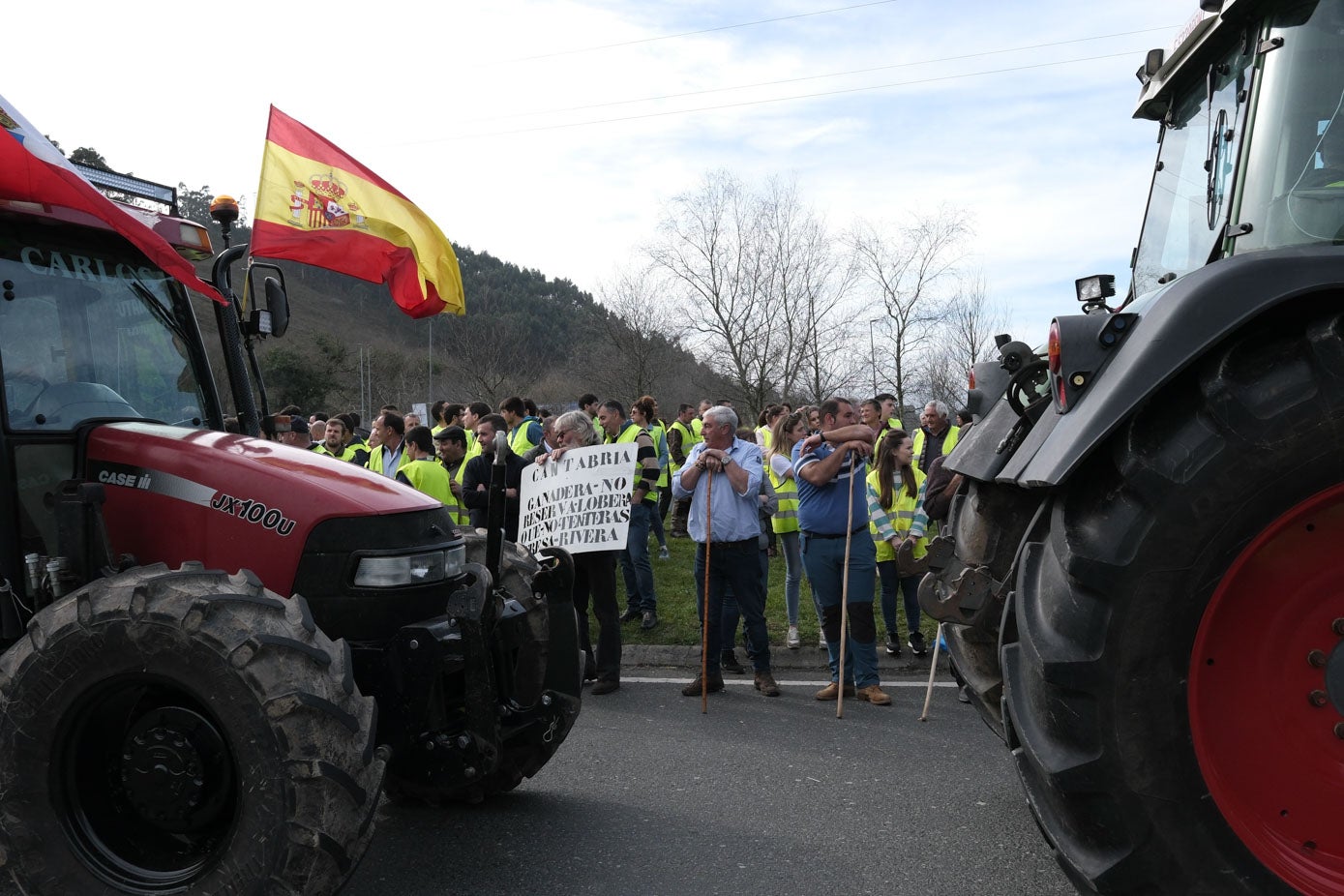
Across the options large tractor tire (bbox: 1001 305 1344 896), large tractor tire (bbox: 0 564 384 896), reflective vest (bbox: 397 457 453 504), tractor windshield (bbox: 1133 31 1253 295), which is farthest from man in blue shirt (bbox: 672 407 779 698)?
large tractor tire (bbox: 1001 305 1344 896)

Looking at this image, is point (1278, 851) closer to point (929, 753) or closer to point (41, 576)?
point (929, 753)

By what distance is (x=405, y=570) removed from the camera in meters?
3.86

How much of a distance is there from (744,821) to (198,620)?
2.59 m

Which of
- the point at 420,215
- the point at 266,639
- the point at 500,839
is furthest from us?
the point at 420,215

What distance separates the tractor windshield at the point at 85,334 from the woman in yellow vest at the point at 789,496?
5.00m

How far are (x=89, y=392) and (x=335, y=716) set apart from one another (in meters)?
1.87

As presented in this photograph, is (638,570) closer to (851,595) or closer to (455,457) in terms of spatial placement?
(455,457)

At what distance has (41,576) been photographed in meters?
3.82

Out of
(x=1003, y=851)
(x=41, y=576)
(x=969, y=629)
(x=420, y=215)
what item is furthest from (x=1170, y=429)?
(x=420, y=215)

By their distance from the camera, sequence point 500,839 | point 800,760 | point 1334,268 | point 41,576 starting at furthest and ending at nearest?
point 800,760 → point 500,839 → point 41,576 → point 1334,268

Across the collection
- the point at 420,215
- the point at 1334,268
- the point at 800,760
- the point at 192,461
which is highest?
the point at 420,215

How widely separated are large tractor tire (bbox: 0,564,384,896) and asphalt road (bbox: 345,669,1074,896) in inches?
34.7

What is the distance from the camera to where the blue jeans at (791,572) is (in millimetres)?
8930

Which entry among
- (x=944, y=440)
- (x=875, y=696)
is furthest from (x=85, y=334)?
(x=944, y=440)
